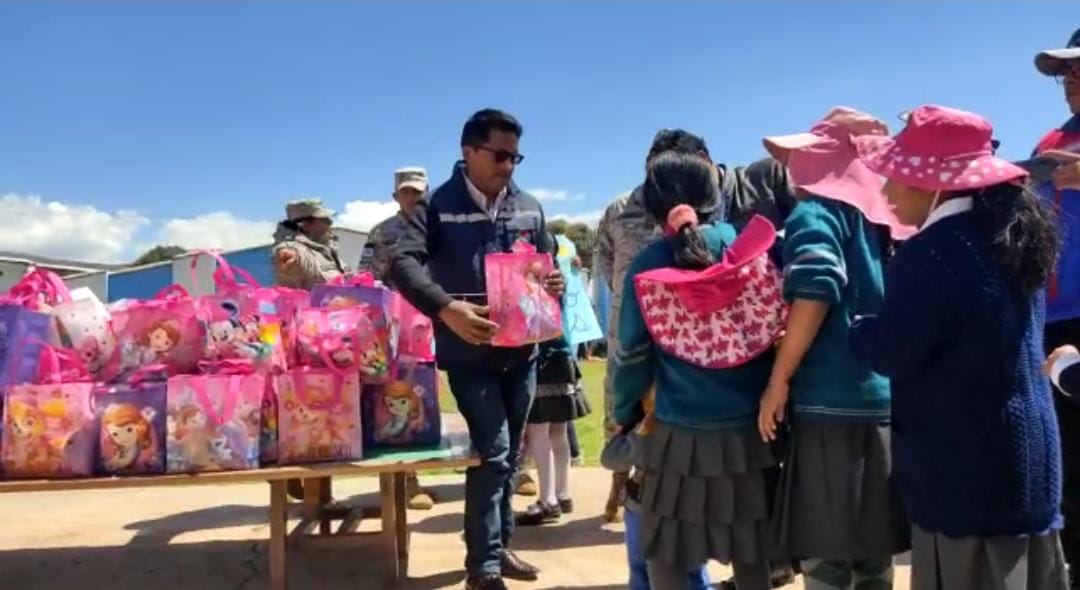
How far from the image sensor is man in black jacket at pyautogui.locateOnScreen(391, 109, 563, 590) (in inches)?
135

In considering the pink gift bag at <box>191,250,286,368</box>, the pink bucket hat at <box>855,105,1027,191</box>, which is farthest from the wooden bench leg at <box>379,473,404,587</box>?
the pink bucket hat at <box>855,105,1027,191</box>

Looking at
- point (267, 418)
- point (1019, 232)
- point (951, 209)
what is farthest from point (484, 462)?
point (1019, 232)

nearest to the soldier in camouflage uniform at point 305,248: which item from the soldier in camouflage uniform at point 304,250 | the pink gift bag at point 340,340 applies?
the soldier in camouflage uniform at point 304,250

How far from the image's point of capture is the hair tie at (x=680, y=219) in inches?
95.1

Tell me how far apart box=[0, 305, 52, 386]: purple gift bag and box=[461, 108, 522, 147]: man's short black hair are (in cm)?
188

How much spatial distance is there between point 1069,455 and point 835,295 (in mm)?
1363

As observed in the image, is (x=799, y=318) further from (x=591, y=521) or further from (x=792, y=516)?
(x=591, y=521)

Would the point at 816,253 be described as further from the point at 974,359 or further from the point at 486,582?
the point at 486,582

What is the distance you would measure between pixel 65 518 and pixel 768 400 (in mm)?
4311

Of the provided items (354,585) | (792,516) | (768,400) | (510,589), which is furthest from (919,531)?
(354,585)

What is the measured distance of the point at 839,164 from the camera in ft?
7.88

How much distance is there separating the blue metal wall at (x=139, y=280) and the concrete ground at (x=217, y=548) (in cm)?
2161

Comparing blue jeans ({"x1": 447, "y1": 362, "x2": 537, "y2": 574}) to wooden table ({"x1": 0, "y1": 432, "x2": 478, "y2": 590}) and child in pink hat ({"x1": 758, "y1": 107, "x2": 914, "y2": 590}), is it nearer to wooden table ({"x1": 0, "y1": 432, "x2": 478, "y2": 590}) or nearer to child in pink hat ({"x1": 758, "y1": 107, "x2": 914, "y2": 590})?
wooden table ({"x1": 0, "y1": 432, "x2": 478, "y2": 590})

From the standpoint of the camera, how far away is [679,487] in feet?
8.07
